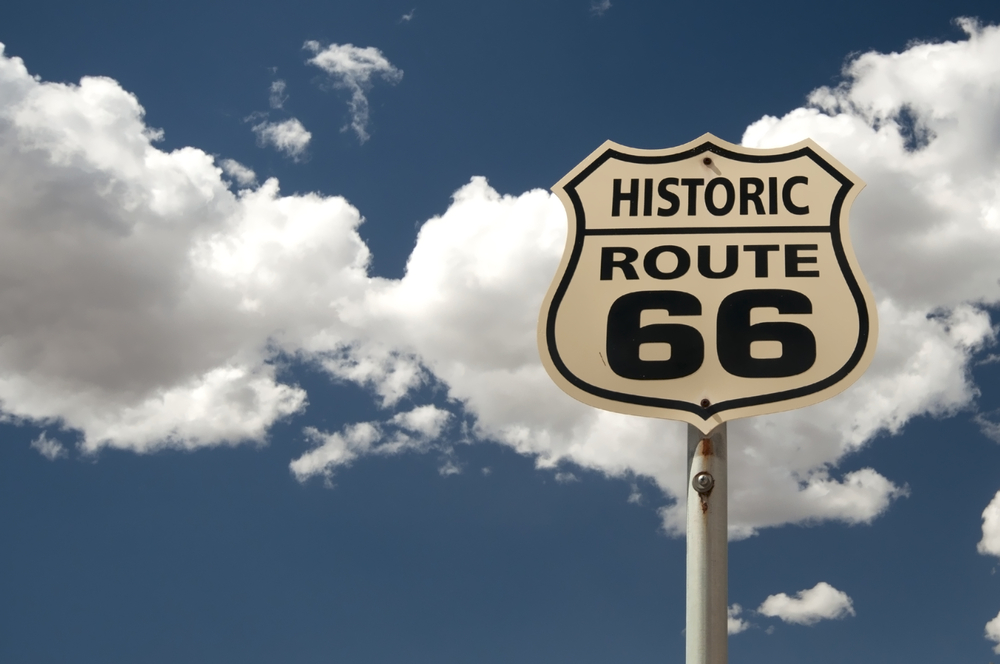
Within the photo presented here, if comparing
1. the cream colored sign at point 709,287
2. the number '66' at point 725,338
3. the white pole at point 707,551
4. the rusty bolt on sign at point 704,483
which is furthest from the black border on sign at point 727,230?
the rusty bolt on sign at point 704,483

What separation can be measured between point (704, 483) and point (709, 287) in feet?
3.42

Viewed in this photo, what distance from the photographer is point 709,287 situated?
4.43 m

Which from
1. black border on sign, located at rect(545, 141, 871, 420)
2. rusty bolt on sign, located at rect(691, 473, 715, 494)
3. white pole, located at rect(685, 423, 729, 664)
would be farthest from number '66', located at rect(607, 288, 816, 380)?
rusty bolt on sign, located at rect(691, 473, 715, 494)

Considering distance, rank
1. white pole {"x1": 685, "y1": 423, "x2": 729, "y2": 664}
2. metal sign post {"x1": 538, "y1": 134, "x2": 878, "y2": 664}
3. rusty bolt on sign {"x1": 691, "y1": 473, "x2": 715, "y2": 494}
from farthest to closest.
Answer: metal sign post {"x1": 538, "y1": 134, "x2": 878, "y2": 664} → rusty bolt on sign {"x1": 691, "y1": 473, "x2": 715, "y2": 494} → white pole {"x1": 685, "y1": 423, "x2": 729, "y2": 664}

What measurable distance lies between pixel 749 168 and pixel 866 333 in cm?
112

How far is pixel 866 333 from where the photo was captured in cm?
434

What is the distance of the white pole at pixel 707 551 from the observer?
382cm

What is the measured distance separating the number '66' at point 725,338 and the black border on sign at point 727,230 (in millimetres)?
119

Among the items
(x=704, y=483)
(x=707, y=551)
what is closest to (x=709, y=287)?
(x=704, y=483)

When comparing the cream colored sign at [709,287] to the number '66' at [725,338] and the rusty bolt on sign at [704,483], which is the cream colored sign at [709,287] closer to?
the number '66' at [725,338]

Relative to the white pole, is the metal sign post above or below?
above

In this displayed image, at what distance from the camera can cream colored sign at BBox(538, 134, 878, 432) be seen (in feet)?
14.1

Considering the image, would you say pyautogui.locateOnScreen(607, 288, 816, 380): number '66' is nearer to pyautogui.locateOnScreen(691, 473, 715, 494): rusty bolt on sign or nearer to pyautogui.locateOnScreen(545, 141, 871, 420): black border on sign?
pyautogui.locateOnScreen(545, 141, 871, 420): black border on sign

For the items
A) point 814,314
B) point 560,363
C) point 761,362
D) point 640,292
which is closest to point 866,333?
point 814,314
